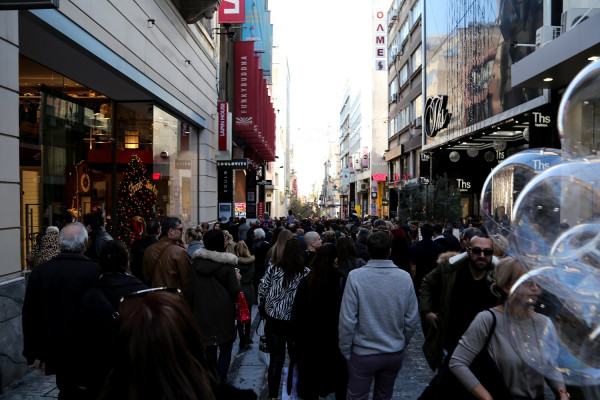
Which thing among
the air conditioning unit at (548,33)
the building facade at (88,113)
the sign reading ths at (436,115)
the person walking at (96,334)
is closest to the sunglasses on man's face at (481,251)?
the person walking at (96,334)

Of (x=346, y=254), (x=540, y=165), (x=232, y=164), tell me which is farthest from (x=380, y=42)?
(x=540, y=165)

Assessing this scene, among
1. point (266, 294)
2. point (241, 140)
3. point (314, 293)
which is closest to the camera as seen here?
point (314, 293)

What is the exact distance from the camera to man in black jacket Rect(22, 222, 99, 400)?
382cm

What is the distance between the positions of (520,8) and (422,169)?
17.4 metres

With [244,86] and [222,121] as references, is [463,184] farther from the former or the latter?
[222,121]

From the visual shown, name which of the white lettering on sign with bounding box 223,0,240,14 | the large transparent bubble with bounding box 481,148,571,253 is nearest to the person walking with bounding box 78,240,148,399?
the large transparent bubble with bounding box 481,148,571,253

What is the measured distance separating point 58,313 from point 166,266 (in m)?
1.89

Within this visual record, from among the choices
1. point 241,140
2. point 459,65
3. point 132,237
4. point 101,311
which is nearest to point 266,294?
point 101,311

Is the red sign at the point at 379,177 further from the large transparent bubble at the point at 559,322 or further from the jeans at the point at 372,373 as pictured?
the large transparent bubble at the point at 559,322

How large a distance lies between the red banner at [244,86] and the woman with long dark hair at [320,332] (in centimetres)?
2228

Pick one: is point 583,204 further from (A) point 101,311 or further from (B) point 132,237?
(B) point 132,237

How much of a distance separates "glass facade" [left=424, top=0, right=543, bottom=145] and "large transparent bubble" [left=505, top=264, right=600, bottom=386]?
1550 centimetres

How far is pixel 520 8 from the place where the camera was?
685 inches

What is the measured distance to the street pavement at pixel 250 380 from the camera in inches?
217
